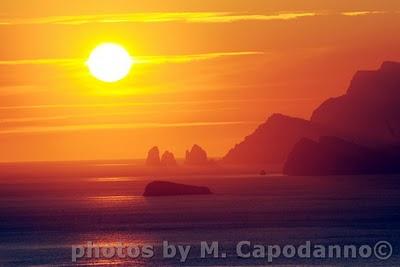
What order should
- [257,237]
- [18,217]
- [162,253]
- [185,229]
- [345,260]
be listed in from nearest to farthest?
1. [345,260]
2. [162,253]
3. [257,237]
4. [185,229]
5. [18,217]

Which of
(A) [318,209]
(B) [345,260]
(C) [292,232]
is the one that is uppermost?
(A) [318,209]

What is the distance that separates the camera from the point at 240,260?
107m

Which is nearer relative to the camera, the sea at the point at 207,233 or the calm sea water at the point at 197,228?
the sea at the point at 207,233

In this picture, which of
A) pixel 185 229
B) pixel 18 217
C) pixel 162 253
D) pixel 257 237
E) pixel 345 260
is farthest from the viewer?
pixel 18 217

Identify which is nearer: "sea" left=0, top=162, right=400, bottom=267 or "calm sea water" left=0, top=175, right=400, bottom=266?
"sea" left=0, top=162, right=400, bottom=267

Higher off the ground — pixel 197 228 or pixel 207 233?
pixel 197 228

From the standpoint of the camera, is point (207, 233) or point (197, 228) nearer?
point (207, 233)

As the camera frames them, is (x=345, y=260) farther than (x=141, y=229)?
No

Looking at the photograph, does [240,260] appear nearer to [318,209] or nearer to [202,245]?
[202,245]

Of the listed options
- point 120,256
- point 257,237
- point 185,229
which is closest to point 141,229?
point 185,229

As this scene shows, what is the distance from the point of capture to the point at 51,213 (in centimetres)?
18288

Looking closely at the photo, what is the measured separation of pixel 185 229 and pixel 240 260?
35693 mm

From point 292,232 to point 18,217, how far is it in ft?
174

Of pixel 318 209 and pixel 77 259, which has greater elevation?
pixel 318 209
